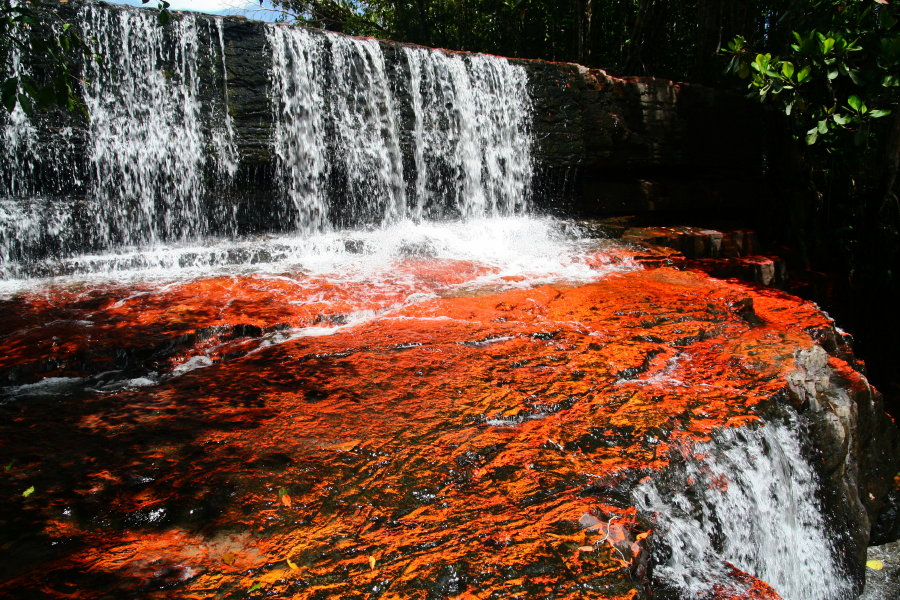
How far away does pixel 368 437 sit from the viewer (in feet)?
8.23

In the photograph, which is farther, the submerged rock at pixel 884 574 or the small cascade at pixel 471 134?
the small cascade at pixel 471 134

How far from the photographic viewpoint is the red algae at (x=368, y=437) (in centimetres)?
178

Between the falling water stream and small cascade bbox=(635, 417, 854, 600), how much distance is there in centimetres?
1

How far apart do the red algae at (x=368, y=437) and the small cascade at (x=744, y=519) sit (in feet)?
0.31

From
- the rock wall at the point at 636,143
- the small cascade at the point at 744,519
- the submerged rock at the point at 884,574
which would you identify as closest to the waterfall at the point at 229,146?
the rock wall at the point at 636,143

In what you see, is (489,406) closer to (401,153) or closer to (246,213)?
(246,213)

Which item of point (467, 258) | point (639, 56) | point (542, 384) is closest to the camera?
point (542, 384)

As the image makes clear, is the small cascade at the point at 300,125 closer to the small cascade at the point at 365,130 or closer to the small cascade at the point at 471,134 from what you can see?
the small cascade at the point at 365,130

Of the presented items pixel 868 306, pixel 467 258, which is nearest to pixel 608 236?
pixel 467 258

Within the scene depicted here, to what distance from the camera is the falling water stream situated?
1.89 metres

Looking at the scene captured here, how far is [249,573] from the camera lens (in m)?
1.75

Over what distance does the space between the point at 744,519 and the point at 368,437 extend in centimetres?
177

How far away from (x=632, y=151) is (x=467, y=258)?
452cm

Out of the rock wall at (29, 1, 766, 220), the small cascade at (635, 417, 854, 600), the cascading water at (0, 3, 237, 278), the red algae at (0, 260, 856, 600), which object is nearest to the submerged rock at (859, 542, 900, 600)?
the small cascade at (635, 417, 854, 600)
